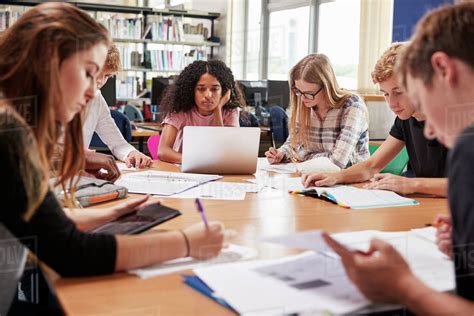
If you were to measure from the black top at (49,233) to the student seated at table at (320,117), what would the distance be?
1.56 meters

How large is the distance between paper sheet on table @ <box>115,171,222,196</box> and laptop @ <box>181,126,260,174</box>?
95 millimetres

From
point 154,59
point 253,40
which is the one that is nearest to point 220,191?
point 154,59

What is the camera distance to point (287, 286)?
0.79 meters

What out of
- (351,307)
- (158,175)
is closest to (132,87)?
(158,175)

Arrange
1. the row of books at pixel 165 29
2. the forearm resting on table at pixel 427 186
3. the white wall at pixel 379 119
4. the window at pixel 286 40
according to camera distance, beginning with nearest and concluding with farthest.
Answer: the forearm resting on table at pixel 427 186 < the white wall at pixel 379 119 < the window at pixel 286 40 < the row of books at pixel 165 29

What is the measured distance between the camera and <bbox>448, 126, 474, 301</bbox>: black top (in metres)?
0.66

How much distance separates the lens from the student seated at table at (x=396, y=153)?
1.68 m

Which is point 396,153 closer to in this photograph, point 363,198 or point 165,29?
point 363,198

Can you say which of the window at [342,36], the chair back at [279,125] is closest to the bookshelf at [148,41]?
the window at [342,36]

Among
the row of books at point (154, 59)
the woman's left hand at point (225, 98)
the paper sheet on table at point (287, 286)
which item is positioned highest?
the row of books at point (154, 59)

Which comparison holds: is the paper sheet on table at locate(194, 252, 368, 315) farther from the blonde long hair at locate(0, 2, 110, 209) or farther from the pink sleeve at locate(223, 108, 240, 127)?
the pink sleeve at locate(223, 108, 240, 127)

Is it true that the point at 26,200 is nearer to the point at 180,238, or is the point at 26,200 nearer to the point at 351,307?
the point at 180,238

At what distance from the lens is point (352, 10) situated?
5301 mm

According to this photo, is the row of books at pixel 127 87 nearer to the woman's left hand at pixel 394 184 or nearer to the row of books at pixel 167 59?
the row of books at pixel 167 59
